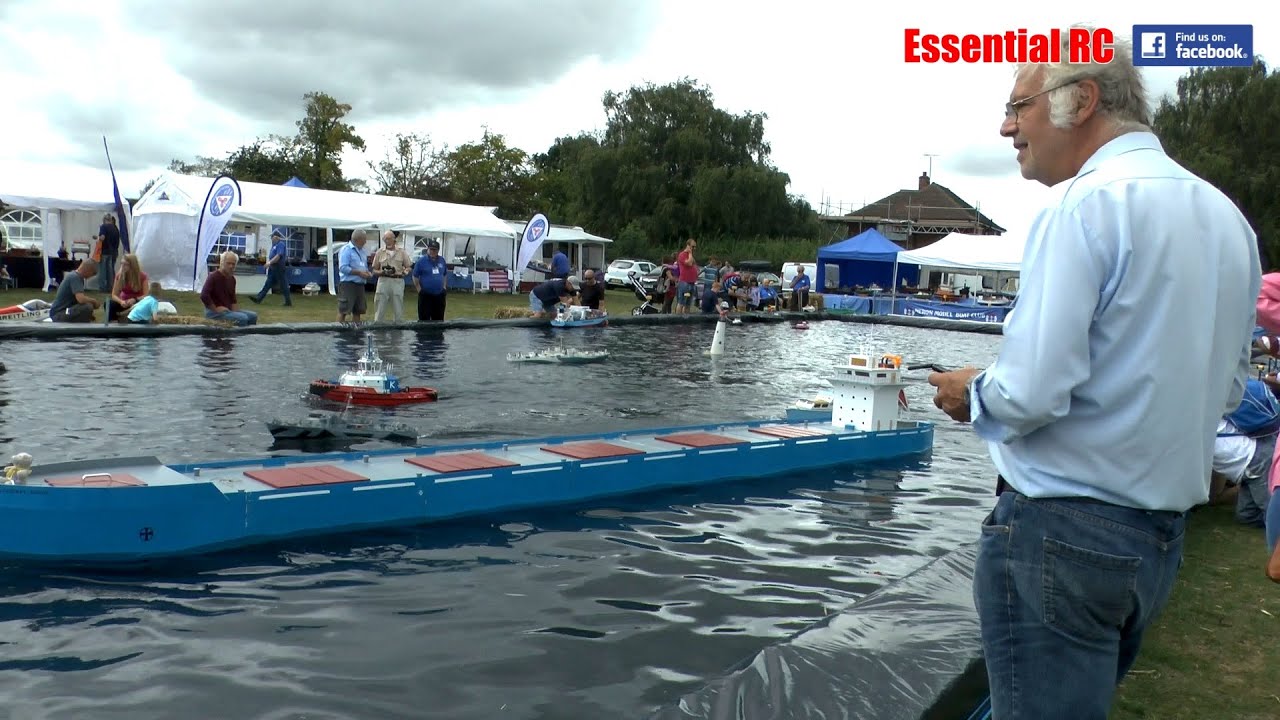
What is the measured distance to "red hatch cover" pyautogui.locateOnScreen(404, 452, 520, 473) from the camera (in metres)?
7.89

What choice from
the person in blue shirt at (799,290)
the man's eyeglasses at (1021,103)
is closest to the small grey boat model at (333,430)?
the man's eyeglasses at (1021,103)

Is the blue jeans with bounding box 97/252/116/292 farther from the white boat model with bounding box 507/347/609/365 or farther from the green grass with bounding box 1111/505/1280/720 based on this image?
the green grass with bounding box 1111/505/1280/720

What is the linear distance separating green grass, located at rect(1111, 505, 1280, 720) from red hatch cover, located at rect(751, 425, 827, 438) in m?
3.91

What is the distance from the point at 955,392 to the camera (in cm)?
243

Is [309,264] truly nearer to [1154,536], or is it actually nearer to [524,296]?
[524,296]

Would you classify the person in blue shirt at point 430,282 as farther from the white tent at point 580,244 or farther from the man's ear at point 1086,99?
the white tent at point 580,244

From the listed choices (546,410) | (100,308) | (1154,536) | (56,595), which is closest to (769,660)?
(1154,536)

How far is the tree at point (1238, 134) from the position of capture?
169ft

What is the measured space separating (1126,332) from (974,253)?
3470 cm

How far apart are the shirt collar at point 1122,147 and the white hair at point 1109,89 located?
0.04 meters

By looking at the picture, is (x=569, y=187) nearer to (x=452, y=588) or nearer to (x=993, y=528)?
(x=452, y=588)

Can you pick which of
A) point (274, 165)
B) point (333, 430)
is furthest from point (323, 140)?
point (333, 430)

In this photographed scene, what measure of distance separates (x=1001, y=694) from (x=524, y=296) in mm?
35848

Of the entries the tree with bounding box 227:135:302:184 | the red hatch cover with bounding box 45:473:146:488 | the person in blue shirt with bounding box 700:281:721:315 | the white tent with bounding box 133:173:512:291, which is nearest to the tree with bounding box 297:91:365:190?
the tree with bounding box 227:135:302:184
